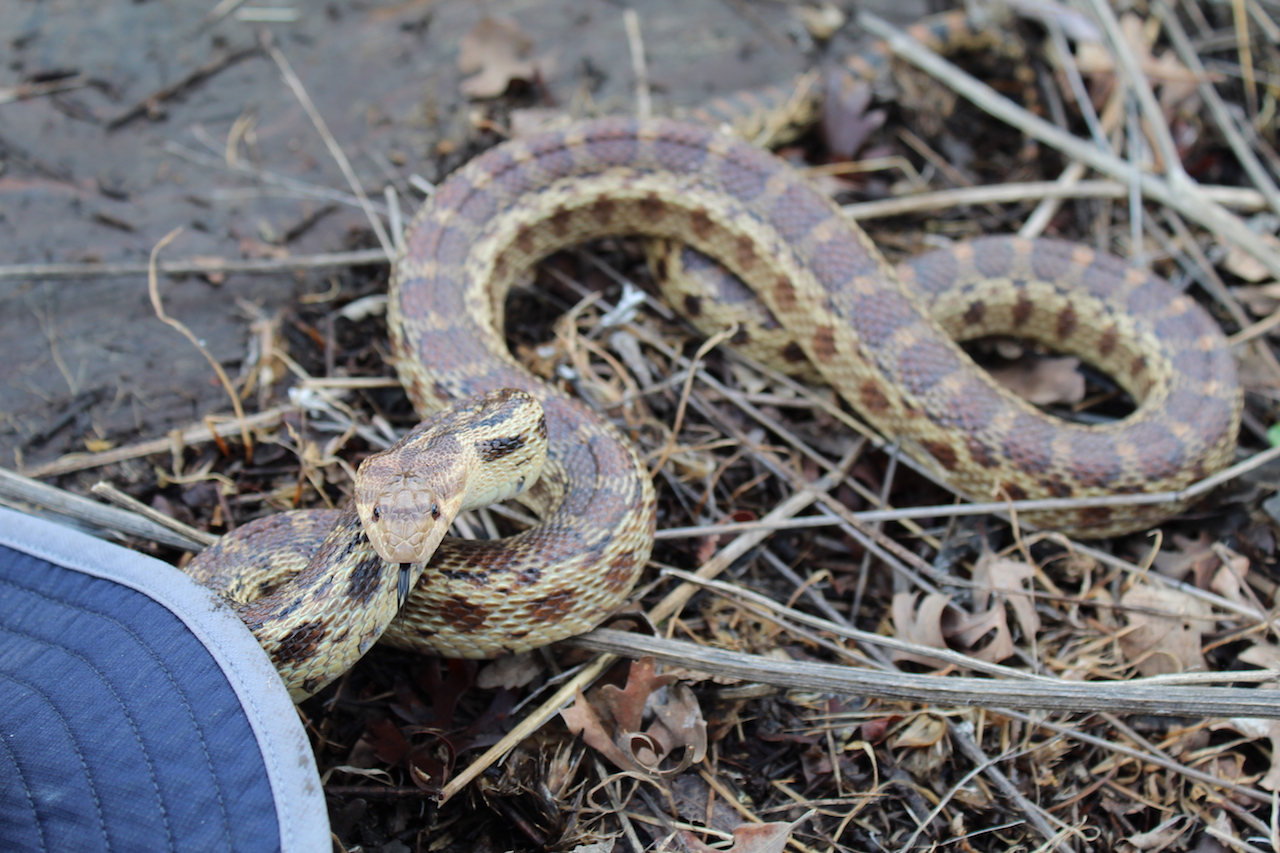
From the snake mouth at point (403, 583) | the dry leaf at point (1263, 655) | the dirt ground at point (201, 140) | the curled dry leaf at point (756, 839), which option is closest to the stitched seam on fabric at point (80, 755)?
the snake mouth at point (403, 583)

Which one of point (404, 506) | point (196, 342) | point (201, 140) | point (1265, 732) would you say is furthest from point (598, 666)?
point (201, 140)

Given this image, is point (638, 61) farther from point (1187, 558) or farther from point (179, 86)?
point (1187, 558)

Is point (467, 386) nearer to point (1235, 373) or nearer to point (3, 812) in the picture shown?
point (3, 812)

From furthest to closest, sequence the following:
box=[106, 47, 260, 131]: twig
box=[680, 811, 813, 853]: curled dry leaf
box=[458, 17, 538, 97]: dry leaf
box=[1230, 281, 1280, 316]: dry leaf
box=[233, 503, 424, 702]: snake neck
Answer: box=[458, 17, 538, 97]: dry leaf
box=[1230, 281, 1280, 316]: dry leaf
box=[106, 47, 260, 131]: twig
box=[680, 811, 813, 853]: curled dry leaf
box=[233, 503, 424, 702]: snake neck

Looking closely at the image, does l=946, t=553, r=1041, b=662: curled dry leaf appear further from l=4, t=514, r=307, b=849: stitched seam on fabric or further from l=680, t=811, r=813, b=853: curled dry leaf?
l=4, t=514, r=307, b=849: stitched seam on fabric

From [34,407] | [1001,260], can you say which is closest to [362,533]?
[34,407]

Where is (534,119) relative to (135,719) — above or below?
above

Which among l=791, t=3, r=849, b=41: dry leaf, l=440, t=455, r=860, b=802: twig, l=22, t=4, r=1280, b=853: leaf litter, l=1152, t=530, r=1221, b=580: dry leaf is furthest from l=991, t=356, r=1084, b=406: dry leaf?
l=791, t=3, r=849, b=41: dry leaf
